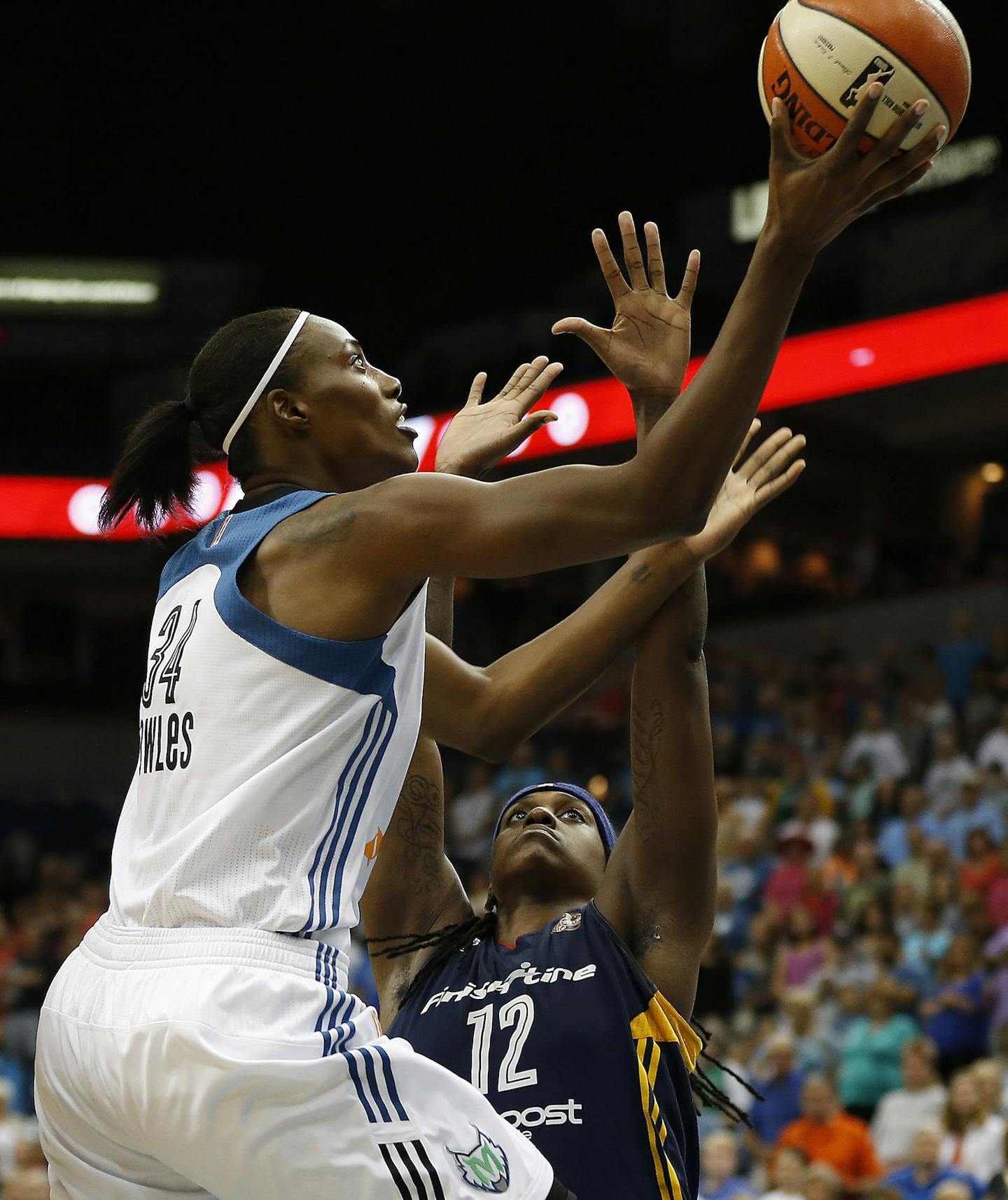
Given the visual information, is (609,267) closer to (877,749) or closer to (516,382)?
(516,382)

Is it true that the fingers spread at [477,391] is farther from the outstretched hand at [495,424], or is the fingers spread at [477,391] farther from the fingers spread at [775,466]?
the fingers spread at [775,466]

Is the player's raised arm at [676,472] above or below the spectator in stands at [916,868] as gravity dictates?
below

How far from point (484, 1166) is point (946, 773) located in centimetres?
937

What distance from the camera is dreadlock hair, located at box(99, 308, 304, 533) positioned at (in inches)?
103

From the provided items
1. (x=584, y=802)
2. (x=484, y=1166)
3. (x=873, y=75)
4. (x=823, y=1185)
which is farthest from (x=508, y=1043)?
(x=823, y=1185)

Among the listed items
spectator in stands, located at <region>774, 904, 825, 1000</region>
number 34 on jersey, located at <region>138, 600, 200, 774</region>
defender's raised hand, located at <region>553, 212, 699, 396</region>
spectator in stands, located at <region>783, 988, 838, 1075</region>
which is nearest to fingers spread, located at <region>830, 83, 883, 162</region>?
defender's raised hand, located at <region>553, 212, 699, 396</region>

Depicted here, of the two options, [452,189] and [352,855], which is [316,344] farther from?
[452,189]

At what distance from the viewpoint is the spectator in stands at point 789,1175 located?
7246mm

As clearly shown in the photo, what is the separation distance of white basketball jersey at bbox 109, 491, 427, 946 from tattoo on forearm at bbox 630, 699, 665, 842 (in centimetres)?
103

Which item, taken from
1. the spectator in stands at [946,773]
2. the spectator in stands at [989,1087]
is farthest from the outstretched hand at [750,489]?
the spectator in stands at [946,773]

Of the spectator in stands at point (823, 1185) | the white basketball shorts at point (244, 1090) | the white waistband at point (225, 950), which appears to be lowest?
the spectator in stands at point (823, 1185)

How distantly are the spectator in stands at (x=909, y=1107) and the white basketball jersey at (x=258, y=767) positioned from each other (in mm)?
6079

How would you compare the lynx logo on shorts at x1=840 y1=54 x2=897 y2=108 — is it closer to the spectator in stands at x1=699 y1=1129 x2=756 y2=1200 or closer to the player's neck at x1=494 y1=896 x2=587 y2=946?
the player's neck at x1=494 y1=896 x2=587 y2=946

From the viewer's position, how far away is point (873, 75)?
2.59 metres
